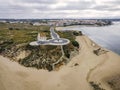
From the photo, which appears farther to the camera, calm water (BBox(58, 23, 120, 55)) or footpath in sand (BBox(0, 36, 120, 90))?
calm water (BBox(58, 23, 120, 55))

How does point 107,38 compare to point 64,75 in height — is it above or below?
below

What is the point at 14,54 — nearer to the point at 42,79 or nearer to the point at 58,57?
the point at 58,57

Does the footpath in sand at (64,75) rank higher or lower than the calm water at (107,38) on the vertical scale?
higher

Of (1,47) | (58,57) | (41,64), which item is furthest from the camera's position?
(1,47)

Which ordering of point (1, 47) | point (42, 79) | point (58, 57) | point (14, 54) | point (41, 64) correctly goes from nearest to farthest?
1. point (42, 79)
2. point (41, 64)
3. point (58, 57)
4. point (14, 54)
5. point (1, 47)

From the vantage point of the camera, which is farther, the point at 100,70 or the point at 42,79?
the point at 100,70

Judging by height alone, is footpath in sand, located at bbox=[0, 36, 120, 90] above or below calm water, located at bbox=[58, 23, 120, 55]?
above

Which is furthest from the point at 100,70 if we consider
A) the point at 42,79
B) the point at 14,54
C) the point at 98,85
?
the point at 14,54

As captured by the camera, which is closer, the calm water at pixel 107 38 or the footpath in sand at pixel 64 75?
the footpath in sand at pixel 64 75
